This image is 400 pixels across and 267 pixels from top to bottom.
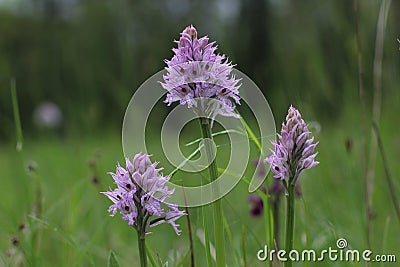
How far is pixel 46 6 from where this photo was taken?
557 inches

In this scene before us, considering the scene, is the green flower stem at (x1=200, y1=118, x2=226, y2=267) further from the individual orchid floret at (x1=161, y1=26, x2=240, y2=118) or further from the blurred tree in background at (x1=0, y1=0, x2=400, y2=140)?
the blurred tree in background at (x1=0, y1=0, x2=400, y2=140)

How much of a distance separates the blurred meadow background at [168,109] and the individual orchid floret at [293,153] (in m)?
0.17

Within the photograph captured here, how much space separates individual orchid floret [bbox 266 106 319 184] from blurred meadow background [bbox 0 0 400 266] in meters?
0.17

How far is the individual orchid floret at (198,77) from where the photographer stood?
73 cm

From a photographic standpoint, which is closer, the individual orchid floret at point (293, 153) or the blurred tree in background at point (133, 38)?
the individual orchid floret at point (293, 153)

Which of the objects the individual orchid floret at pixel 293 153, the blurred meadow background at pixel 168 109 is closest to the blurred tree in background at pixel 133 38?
the blurred meadow background at pixel 168 109

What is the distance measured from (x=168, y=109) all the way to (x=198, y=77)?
214 inches

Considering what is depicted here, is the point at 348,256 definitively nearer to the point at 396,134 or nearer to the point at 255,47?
the point at 396,134

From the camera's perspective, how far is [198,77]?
728 mm

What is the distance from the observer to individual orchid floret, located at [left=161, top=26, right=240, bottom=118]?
73 centimetres

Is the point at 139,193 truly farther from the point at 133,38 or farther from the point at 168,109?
the point at 168,109

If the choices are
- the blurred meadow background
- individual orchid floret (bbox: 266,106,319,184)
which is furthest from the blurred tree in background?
A: individual orchid floret (bbox: 266,106,319,184)

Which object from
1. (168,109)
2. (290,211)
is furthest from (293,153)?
(168,109)

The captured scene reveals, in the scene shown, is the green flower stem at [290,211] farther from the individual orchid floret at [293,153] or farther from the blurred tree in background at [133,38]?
the blurred tree in background at [133,38]
